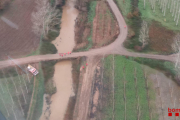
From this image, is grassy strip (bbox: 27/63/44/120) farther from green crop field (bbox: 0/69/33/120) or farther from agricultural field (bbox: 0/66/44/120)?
green crop field (bbox: 0/69/33/120)

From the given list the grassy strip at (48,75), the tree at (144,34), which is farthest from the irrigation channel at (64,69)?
the tree at (144,34)

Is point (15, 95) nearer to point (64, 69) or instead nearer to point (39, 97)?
point (39, 97)

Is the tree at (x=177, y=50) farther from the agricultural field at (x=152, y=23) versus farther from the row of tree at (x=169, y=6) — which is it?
the row of tree at (x=169, y=6)

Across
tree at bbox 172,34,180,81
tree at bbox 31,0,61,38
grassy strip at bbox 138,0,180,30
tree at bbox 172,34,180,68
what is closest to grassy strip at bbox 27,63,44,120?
tree at bbox 31,0,61,38

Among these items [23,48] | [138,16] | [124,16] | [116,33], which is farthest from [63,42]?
[138,16]

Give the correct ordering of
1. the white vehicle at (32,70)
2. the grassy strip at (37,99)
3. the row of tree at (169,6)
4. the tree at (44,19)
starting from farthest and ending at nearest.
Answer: the row of tree at (169,6)
the tree at (44,19)
the white vehicle at (32,70)
the grassy strip at (37,99)

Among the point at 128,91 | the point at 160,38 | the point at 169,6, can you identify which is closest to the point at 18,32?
the point at 128,91
